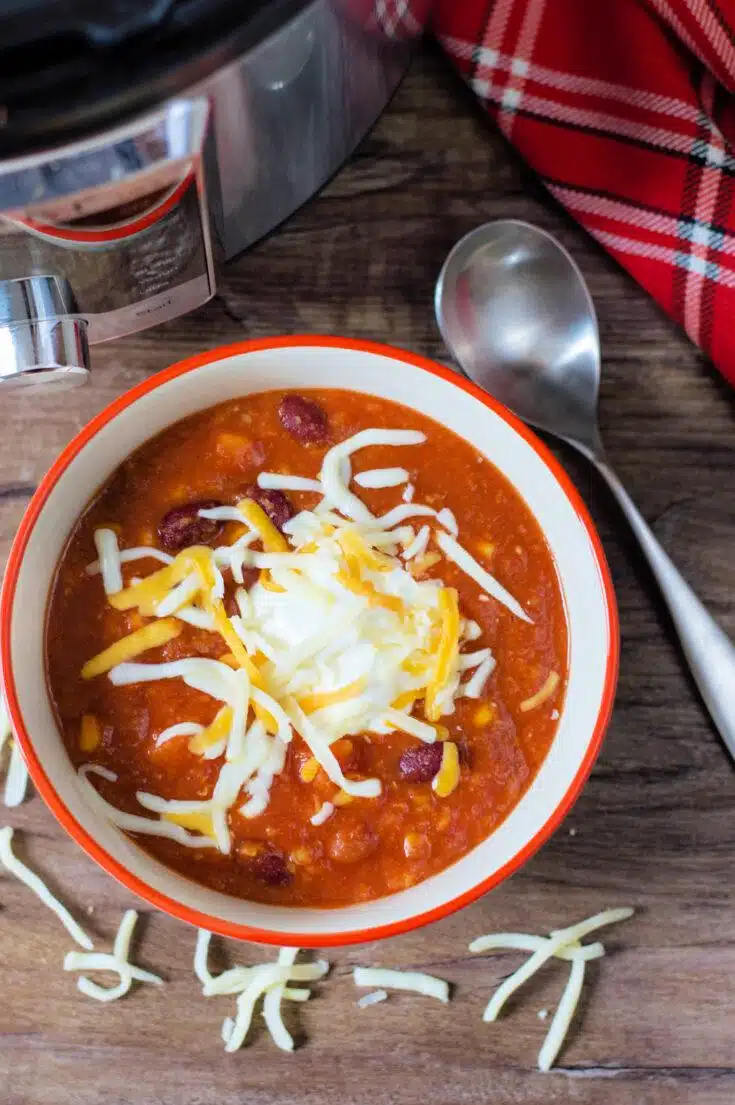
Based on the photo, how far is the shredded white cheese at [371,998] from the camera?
1.42 metres

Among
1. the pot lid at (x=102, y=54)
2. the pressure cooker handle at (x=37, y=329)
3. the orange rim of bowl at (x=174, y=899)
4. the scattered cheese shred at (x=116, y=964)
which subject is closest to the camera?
the pot lid at (x=102, y=54)

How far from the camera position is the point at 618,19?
4.73 ft

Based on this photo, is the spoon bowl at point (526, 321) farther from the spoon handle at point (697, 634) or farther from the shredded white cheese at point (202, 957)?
the shredded white cheese at point (202, 957)

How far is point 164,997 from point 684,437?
0.99m

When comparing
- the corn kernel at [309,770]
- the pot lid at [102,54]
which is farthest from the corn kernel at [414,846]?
the pot lid at [102,54]

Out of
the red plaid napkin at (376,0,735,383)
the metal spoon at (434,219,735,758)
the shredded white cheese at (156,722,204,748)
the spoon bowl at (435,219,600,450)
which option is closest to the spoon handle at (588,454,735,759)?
the metal spoon at (434,219,735,758)

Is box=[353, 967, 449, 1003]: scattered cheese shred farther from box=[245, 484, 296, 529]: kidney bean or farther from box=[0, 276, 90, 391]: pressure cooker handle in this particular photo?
box=[0, 276, 90, 391]: pressure cooker handle

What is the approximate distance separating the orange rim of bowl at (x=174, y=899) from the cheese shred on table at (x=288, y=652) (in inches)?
3.5

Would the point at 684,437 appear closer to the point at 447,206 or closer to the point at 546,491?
the point at 546,491

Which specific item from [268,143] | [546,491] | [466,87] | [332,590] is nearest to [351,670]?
[332,590]

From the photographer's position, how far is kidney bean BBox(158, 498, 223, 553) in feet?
4.22

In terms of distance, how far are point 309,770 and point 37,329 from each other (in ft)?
1.83

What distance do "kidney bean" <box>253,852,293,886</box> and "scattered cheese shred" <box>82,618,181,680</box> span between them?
271 millimetres

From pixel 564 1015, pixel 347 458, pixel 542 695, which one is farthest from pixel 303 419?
pixel 564 1015
